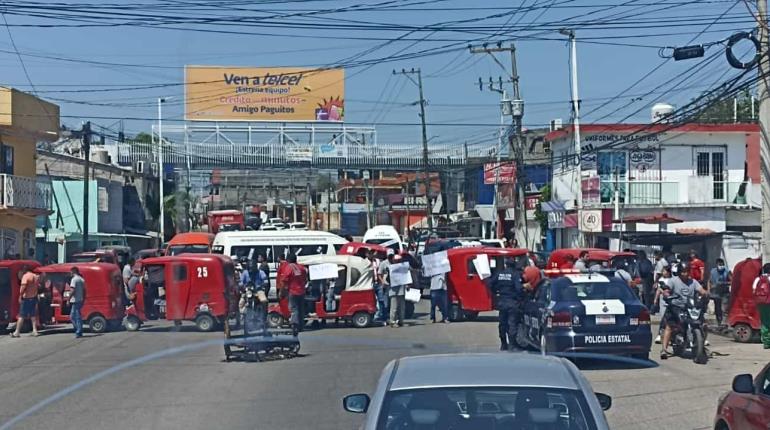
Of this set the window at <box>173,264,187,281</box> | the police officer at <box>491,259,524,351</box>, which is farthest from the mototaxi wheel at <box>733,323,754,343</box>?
the window at <box>173,264,187,281</box>

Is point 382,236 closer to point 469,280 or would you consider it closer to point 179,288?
point 469,280

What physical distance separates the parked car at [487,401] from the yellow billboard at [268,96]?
50.6 m

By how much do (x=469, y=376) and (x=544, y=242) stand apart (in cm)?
5200

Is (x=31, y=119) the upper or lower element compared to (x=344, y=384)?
upper

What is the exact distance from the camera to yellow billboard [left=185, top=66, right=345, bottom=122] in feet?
185

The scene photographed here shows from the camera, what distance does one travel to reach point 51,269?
24656 millimetres

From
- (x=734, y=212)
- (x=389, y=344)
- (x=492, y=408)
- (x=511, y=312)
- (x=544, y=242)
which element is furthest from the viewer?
(x=544, y=242)

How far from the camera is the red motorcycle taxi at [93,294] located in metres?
24.3

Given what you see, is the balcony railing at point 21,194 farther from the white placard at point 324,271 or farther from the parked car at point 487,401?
the parked car at point 487,401

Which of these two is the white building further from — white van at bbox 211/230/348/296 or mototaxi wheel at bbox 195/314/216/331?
mototaxi wheel at bbox 195/314/216/331

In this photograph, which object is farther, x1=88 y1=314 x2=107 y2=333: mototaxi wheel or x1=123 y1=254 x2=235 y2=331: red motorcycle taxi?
x1=88 y1=314 x2=107 y2=333: mototaxi wheel

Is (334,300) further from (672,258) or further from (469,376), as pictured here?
(469,376)

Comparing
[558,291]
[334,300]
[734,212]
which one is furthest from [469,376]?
[734,212]

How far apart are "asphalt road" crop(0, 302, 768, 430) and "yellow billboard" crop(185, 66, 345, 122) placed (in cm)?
3418
